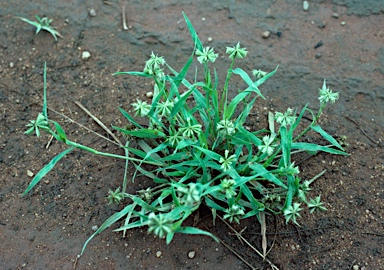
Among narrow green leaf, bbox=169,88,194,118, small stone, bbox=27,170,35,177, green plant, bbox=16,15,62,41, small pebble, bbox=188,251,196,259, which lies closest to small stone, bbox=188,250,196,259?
small pebble, bbox=188,251,196,259

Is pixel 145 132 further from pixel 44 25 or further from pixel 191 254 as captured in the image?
→ pixel 44 25

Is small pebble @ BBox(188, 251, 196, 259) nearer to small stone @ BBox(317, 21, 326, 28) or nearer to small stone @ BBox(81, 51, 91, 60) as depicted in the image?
small stone @ BBox(81, 51, 91, 60)

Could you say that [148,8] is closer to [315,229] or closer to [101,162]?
[101,162]

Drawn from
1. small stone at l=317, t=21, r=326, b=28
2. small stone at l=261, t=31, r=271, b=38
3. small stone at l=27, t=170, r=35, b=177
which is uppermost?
small stone at l=317, t=21, r=326, b=28

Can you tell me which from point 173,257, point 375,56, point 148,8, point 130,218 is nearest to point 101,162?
point 130,218

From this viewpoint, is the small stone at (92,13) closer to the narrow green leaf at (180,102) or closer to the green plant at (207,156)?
the green plant at (207,156)

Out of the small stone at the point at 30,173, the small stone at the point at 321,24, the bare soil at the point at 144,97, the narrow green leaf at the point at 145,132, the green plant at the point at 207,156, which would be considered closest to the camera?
the green plant at the point at 207,156

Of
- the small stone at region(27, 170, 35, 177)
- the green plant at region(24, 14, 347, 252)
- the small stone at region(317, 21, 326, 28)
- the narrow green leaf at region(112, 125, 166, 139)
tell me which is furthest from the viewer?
the small stone at region(317, 21, 326, 28)

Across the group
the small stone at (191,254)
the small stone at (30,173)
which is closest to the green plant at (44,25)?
the small stone at (30,173)

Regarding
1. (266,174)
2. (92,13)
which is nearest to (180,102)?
(266,174)
